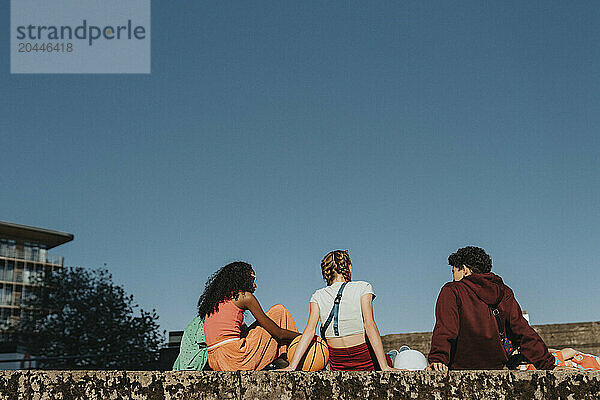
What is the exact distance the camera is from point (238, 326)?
5.88 meters

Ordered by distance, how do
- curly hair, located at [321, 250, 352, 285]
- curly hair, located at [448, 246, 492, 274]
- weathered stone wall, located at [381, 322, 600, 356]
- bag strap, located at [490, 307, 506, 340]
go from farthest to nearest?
weathered stone wall, located at [381, 322, 600, 356]
curly hair, located at [321, 250, 352, 285]
curly hair, located at [448, 246, 492, 274]
bag strap, located at [490, 307, 506, 340]

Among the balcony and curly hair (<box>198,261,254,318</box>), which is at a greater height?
the balcony

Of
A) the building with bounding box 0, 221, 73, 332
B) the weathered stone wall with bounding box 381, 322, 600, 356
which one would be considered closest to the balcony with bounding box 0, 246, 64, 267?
the building with bounding box 0, 221, 73, 332

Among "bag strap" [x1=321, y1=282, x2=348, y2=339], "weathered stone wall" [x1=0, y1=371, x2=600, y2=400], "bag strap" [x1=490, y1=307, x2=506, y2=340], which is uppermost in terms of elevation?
"bag strap" [x1=321, y1=282, x2=348, y2=339]

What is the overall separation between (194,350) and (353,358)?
1.73m

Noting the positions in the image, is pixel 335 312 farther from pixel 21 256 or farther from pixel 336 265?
pixel 21 256

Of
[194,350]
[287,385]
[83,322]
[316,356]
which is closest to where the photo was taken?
[287,385]

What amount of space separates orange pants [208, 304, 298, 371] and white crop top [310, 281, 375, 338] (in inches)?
28.8

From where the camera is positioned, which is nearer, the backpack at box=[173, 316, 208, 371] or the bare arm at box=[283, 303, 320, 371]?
the bare arm at box=[283, 303, 320, 371]

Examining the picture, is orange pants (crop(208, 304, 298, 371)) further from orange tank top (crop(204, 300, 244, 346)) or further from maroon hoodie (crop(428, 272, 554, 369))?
maroon hoodie (crop(428, 272, 554, 369))

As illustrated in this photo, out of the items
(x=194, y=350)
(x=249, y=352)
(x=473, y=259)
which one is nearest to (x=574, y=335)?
(x=473, y=259)

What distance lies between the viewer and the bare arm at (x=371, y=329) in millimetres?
4844

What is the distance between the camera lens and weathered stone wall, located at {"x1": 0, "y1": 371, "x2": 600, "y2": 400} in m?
2.57

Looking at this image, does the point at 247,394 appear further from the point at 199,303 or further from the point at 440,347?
the point at 199,303
